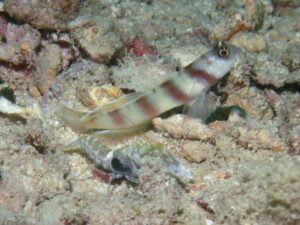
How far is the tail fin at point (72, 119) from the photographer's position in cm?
400

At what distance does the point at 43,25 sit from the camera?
433 cm

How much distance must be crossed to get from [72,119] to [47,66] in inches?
28.9

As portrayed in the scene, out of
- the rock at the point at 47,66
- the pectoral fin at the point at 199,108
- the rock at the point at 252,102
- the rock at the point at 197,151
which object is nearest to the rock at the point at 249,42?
the rock at the point at 252,102

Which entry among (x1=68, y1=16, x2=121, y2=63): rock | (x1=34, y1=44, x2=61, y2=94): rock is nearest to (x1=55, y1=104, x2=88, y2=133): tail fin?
(x1=34, y1=44, x2=61, y2=94): rock

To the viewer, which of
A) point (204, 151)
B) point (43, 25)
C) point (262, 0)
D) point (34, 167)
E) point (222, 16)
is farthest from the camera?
point (262, 0)

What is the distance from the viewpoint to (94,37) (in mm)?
4418

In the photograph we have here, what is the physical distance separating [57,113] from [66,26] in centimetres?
99

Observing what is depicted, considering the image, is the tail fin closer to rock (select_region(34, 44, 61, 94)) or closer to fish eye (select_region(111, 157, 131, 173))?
rock (select_region(34, 44, 61, 94))

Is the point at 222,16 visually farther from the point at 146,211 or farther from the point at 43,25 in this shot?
the point at 146,211

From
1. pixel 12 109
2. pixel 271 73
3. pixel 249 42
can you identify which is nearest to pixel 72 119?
pixel 12 109

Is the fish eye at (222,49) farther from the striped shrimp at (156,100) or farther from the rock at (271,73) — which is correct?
the rock at (271,73)

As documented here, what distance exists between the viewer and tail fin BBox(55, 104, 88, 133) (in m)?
4.00

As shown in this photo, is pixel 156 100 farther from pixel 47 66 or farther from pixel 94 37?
pixel 47 66

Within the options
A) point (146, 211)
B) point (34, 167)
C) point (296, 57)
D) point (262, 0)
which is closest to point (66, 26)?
point (34, 167)
